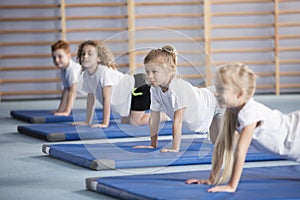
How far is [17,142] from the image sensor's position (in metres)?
6.29

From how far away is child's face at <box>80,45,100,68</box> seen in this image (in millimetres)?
5430

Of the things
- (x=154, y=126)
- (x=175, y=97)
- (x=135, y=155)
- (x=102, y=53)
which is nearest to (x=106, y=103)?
(x=102, y=53)

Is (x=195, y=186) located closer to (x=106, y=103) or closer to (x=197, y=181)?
(x=197, y=181)

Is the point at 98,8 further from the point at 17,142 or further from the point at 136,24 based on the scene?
the point at 17,142

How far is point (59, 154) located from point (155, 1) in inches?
256

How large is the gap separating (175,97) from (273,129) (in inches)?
42.9

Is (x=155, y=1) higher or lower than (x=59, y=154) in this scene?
higher

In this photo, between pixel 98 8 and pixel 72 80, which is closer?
pixel 72 80

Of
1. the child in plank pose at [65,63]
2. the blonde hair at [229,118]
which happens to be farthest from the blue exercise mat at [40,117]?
the blonde hair at [229,118]

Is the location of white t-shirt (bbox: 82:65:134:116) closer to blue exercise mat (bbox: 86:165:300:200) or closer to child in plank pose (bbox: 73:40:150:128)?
child in plank pose (bbox: 73:40:150:128)

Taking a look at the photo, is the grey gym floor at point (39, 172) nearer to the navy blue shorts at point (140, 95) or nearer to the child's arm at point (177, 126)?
the child's arm at point (177, 126)

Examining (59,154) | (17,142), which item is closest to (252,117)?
(59,154)

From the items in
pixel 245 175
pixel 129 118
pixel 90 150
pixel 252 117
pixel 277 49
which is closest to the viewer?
pixel 252 117

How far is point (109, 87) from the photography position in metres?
5.88
